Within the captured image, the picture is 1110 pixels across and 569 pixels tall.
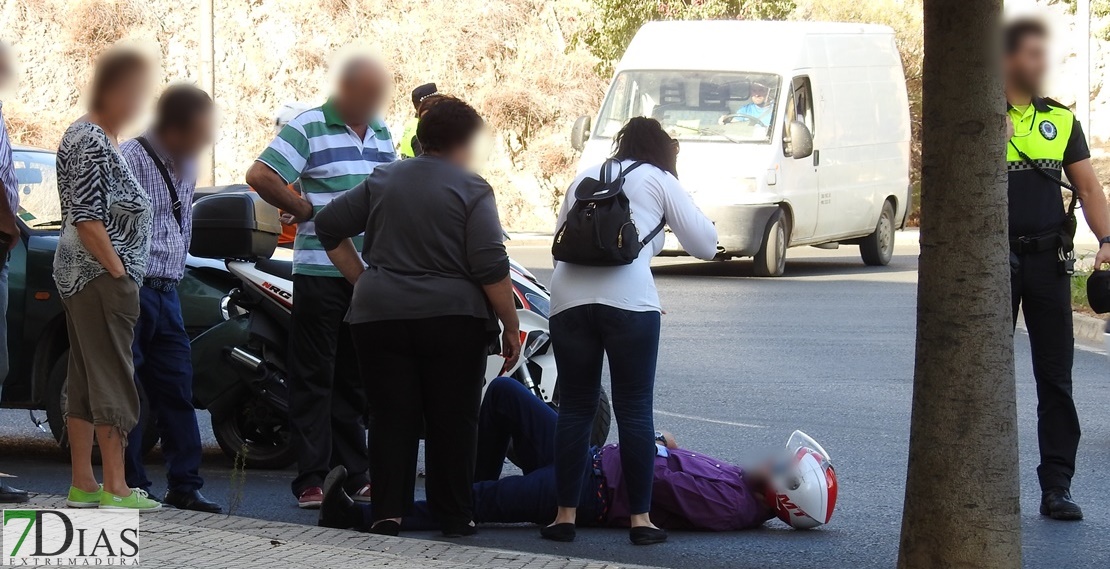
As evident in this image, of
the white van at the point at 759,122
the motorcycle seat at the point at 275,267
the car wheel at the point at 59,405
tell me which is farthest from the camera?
the white van at the point at 759,122

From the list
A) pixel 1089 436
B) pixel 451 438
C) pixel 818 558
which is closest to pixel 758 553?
pixel 818 558

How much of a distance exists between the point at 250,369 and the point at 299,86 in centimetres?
2503

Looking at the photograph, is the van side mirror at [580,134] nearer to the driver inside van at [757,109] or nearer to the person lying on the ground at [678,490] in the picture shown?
the driver inside van at [757,109]

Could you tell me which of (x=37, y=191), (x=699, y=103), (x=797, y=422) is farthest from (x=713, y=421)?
(x=699, y=103)

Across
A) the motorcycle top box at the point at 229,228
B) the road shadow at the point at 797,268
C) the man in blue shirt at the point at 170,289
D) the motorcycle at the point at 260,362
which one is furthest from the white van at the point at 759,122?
the man in blue shirt at the point at 170,289

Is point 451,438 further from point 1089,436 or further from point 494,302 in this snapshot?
point 1089,436

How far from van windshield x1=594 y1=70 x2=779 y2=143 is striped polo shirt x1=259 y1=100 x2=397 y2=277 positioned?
1099 centimetres

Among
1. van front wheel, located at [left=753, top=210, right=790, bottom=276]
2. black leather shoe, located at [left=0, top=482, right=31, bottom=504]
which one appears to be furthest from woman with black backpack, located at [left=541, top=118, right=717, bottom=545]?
van front wheel, located at [left=753, top=210, right=790, bottom=276]

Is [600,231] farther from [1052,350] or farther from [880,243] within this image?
[880,243]

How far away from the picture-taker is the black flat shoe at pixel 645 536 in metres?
5.89

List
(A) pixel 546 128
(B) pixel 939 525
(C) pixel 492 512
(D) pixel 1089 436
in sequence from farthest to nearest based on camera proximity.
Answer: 1. (A) pixel 546 128
2. (D) pixel 1089 436
3. (C) pixel 492 512
4. (B) pixel 939 525

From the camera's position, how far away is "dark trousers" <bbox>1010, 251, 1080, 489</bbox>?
20.7ft

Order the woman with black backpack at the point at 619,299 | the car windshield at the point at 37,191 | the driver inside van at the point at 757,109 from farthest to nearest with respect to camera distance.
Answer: the driver inside van at the point at 757,109, the car windshield at the point at 37,191, the woman with black backpack at the point at 619,299

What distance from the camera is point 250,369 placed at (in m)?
7.03
